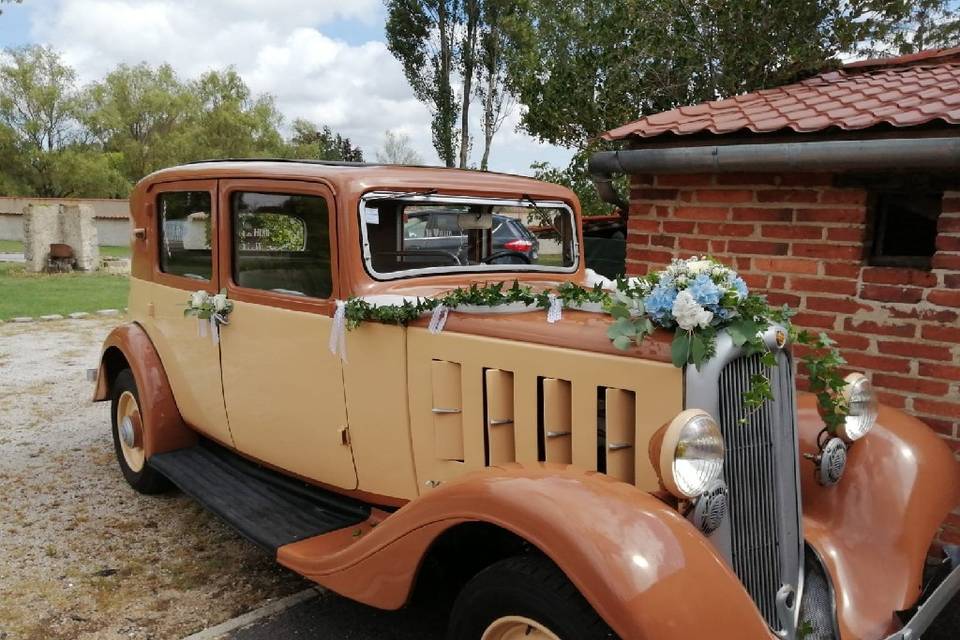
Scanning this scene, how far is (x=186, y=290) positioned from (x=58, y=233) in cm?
1399

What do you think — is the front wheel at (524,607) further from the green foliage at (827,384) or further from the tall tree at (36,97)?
the tall tree at (36,97)

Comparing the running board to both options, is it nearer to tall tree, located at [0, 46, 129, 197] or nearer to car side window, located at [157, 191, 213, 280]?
car side window, located at [157, 191, 213, 280]

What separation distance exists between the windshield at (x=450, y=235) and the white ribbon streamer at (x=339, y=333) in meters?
0.21

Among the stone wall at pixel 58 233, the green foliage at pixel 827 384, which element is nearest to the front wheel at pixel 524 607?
the green foliage at pixel 827 384

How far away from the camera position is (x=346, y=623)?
292 cm

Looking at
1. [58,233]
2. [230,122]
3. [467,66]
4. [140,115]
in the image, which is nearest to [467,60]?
[467,66]

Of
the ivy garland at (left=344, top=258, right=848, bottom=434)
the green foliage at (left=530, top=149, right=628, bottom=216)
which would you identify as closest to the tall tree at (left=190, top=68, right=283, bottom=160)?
the green foliage at (left=530, top=149, right=628, bottom=216)

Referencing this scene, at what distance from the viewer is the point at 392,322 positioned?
274 cm

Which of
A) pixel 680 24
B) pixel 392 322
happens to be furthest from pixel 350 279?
pixel 680 24

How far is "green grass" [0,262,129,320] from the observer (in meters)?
10.7

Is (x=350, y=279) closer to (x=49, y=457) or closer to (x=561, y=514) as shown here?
(x=561, y=514)

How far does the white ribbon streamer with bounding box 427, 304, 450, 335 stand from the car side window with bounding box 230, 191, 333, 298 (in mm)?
545

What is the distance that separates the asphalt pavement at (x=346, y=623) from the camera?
2826 millimetres

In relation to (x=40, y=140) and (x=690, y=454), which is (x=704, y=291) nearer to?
(x=690, y=454)
